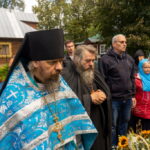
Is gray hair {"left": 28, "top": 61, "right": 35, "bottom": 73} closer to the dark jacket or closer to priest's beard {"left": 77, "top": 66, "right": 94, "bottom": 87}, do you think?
priest's beard {"left": 77, "top": 66, "right": 94, "bottom": 87}

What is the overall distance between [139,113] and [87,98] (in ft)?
6.91

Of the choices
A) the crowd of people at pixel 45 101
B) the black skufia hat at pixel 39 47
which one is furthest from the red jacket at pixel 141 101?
the black skufia hat at pixel 39 47

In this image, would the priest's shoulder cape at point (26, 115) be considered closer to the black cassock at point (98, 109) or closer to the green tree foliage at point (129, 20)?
the black cassock at point (98, 109)

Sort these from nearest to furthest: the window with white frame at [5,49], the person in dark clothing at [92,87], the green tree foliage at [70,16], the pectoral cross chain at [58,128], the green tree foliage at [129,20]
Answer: the pectoral cross chain at [58,128] → the person in dark clothing at [92,87] → the green tree foliage at [129,20] → the window with white frame at [5,49] → the green tree foliage at [70,16]

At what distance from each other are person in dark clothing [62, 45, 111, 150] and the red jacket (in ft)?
5.30

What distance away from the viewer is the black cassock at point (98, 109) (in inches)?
119

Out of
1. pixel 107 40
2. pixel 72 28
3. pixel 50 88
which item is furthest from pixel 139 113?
pixel 72 28

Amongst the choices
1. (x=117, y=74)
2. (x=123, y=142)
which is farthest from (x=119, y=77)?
(x=123, y=142)

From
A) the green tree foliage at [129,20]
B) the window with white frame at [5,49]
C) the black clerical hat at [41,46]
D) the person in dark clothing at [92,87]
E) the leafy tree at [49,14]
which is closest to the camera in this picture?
the black clerical hat at [41,46]

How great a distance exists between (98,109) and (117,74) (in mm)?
1237

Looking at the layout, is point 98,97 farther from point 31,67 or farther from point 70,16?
point 70,16

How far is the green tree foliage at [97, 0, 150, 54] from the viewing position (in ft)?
44.3

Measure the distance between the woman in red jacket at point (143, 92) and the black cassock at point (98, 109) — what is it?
160 cm

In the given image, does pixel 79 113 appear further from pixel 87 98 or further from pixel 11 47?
pixel 11 47
